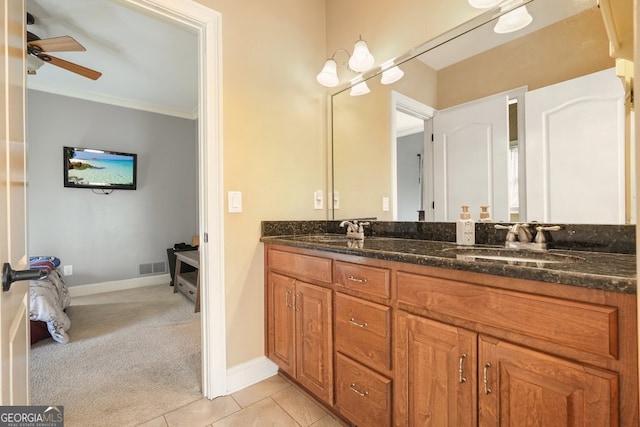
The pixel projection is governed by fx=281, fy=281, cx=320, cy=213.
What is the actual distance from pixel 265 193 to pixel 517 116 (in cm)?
142

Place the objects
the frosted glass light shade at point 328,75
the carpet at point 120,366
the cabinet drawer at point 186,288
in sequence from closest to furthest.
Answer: the carpet at point 120,366, the frosted glass light shade at point 328,75, the cabinet drawer at point 186,288

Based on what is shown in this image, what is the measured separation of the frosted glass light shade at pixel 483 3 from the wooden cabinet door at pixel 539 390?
1485mm

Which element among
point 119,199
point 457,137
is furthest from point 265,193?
point 119,199

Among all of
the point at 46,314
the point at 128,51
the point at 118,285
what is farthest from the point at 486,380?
the point at 118,285

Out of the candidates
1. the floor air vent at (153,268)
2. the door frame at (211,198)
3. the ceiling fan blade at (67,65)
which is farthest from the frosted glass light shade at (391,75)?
the floor air vent at (153,268)

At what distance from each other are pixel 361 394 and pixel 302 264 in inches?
25.5

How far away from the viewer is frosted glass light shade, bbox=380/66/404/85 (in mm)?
1770

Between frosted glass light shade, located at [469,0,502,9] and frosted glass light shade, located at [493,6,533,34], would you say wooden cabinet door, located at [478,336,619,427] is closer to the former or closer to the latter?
frosted glass light shade, located at [493,6,533,34]

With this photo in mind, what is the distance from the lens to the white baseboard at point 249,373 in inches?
65.7

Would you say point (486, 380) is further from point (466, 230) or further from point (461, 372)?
point (466, 230)

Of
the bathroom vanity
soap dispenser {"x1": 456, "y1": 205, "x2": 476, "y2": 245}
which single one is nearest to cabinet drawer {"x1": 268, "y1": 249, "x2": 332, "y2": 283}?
the bathroom vanity

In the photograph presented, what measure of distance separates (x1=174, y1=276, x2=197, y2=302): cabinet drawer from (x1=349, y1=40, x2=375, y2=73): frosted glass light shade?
2.80m

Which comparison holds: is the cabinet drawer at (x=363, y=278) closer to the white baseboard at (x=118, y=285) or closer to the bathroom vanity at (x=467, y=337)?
the bathroom vanity at (x=467, y=337)

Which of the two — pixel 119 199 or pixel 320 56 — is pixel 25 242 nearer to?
pixel 320 56
